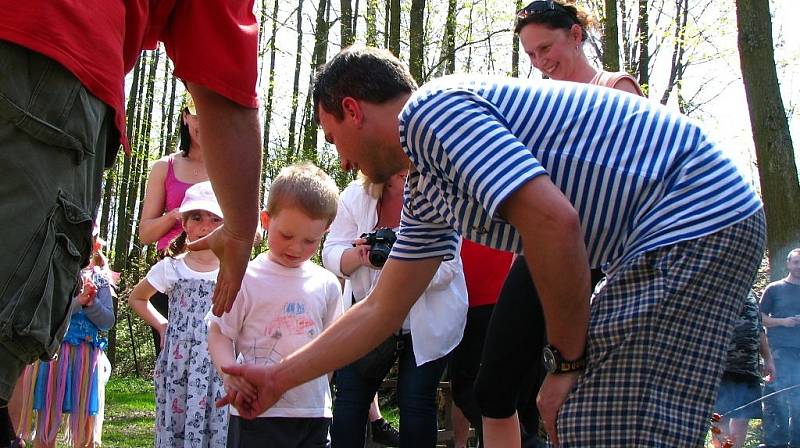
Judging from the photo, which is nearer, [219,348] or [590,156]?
[590,156]

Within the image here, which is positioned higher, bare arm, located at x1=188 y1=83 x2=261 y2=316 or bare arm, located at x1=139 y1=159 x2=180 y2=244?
bare arm, located at x1=139 y1=159 x2=180 y2=244

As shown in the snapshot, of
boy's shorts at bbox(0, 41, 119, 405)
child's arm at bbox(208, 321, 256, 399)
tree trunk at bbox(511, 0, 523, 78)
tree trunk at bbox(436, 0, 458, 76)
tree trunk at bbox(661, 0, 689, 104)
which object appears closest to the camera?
boy's shorts at bbox(0, 41, 119, 405)

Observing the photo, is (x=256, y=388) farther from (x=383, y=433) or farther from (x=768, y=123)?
(x=768, y=123)

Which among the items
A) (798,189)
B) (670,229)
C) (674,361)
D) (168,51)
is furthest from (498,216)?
(798,189)

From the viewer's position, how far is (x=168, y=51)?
2082 mm

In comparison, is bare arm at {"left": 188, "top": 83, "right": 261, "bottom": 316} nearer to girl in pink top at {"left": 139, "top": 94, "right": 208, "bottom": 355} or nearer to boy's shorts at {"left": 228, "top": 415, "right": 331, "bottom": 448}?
boy's shorts at {"left": 228, "top": 415, "right": 331, "bottom": 448}

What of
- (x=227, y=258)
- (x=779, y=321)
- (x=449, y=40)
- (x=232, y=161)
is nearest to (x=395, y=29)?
(x=449, y=40)

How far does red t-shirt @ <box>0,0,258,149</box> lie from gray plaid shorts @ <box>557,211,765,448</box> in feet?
3.35

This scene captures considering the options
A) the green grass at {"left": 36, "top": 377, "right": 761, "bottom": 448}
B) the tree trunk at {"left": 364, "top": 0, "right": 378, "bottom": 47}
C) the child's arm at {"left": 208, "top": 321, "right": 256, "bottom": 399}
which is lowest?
the green grass at {"left": 36, "top": 377, "right": 761, "bottom": 448}

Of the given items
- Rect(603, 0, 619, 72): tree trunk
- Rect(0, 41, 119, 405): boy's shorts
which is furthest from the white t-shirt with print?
Rect(603, 0, 619, 72): tree trunk

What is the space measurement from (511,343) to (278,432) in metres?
1.20

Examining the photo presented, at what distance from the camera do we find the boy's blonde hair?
383cm

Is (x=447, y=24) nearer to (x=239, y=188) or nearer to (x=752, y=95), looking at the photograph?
(x=752, y=95)

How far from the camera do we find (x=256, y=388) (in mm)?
2650
